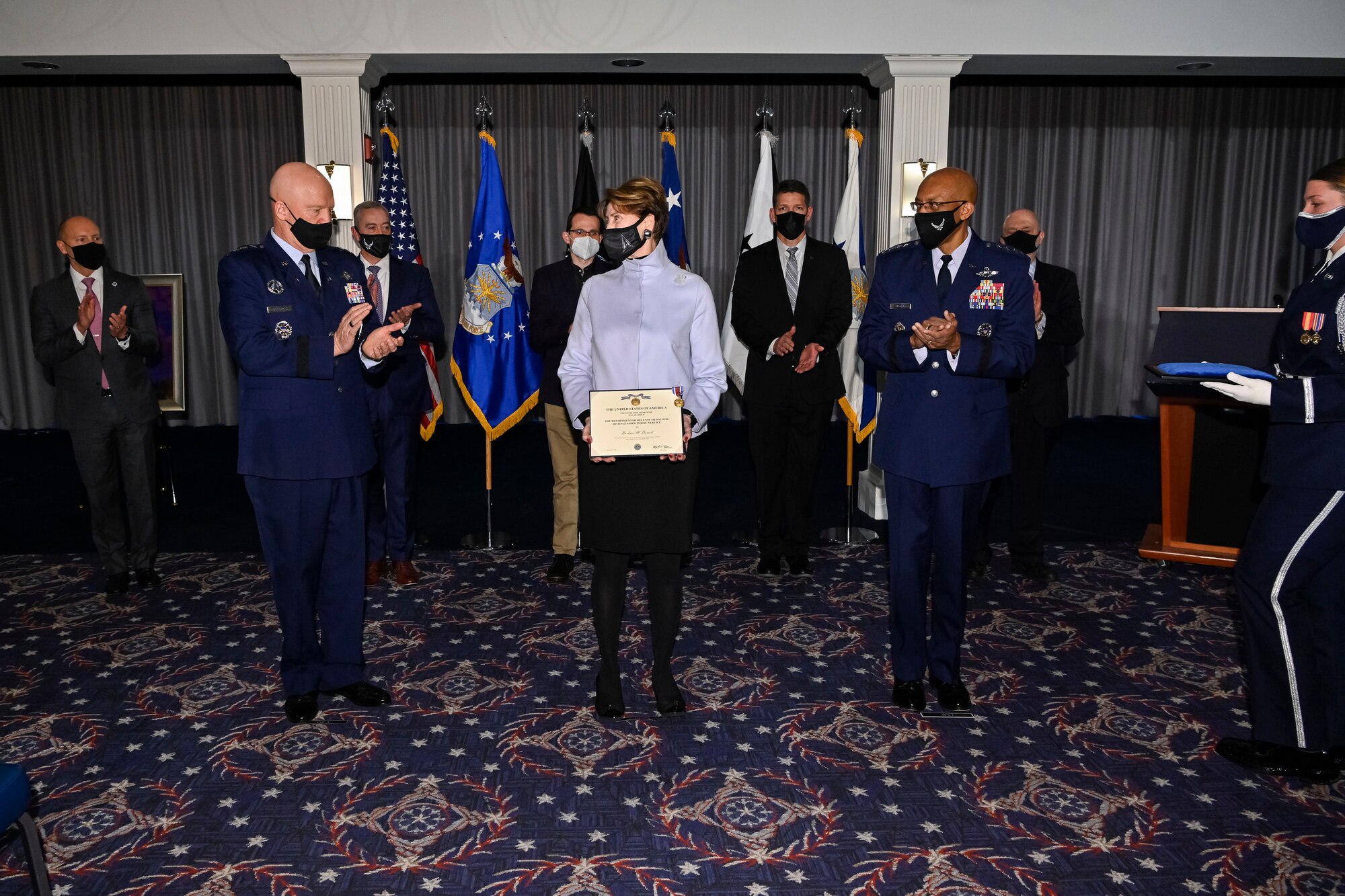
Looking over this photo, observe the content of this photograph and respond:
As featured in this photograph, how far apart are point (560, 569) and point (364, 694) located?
1.60 meters

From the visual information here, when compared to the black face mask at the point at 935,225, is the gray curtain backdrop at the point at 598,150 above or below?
above

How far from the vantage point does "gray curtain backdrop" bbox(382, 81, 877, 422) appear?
9.58 metres

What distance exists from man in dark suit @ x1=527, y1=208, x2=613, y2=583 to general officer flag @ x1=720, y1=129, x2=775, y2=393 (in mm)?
967

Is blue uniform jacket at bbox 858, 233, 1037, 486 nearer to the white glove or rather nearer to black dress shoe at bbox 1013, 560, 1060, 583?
the white glove

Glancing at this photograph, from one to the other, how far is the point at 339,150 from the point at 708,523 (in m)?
3.49

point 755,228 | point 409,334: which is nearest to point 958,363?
point 409,334

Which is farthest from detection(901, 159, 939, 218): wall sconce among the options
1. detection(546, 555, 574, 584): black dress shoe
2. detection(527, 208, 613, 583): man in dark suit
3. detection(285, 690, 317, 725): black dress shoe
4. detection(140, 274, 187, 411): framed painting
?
detection(140, 274, 187, 411): framed painting

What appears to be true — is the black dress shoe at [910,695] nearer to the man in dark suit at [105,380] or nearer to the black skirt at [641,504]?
the black skirt at [641,504]

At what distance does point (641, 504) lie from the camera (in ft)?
10.6

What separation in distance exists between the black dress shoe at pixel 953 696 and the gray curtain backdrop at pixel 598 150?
6.73 m

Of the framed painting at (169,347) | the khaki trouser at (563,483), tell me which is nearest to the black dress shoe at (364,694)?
the khaki trouser at (563,483)

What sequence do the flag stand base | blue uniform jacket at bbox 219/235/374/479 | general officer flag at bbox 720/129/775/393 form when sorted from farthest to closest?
general officer flag at bbox 720/129/775/393 < the flag stand base < blue uniform jacket at bbox 219/235/374/479

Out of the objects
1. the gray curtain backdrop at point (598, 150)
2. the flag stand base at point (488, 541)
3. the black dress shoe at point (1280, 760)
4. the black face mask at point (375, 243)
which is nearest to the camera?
the black dress shoe at point (1280, 760)

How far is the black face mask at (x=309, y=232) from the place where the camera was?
127 inches
